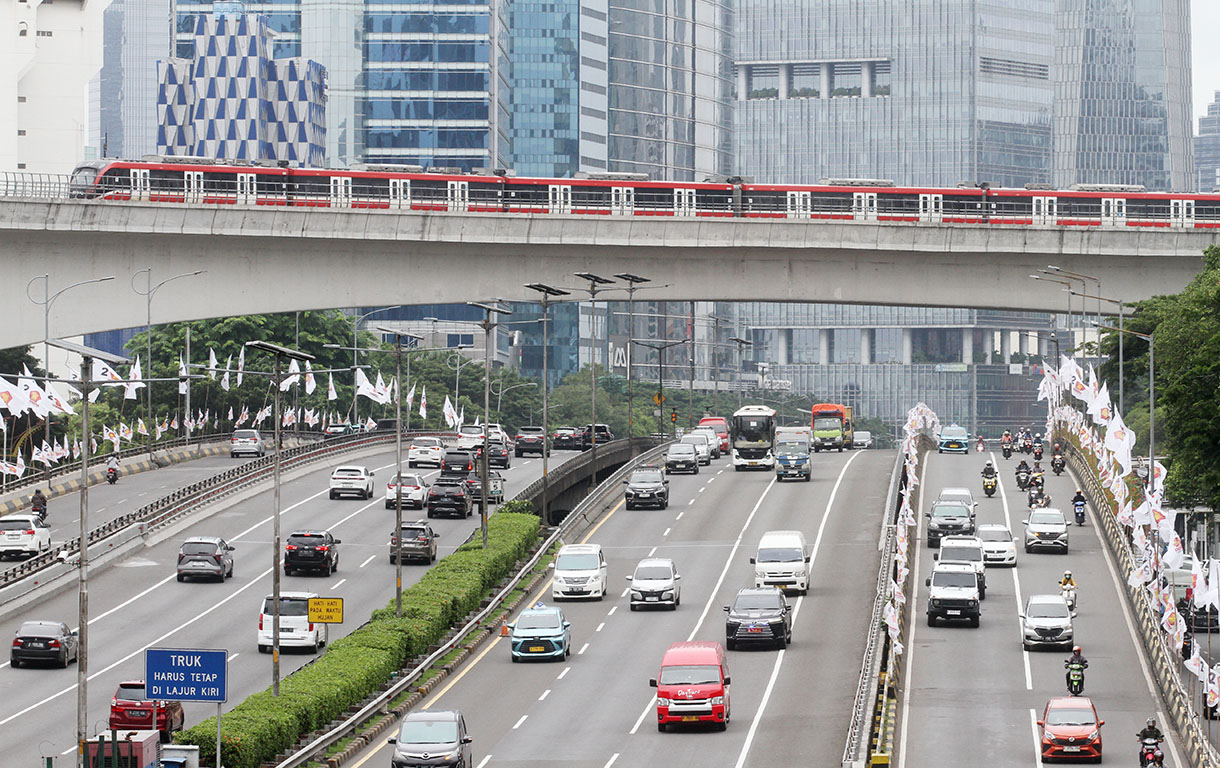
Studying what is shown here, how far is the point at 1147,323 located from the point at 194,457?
51707 mm

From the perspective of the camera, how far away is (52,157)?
193875 millimetres

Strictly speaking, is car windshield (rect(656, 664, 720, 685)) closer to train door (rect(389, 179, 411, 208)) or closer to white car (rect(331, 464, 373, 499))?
white car (rect(331, 464, 373, 499))

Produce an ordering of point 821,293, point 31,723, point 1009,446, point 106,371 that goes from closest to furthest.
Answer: point 31,723 → point 106,371 → point 821,293 → point 1009,446

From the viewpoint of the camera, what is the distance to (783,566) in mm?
59469

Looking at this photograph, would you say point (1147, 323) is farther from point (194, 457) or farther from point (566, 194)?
point (194, 457)

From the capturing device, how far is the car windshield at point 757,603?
2023 inches

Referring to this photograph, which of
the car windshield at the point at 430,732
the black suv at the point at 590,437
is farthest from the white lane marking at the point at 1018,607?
the black suv at the point at 590,437

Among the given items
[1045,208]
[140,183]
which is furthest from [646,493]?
[140,183]

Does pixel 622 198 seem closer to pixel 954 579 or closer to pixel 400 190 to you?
pixel 400 190

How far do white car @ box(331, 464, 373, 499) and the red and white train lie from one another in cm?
1230

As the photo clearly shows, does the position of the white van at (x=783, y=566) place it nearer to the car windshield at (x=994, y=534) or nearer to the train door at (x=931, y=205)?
the car windshield at (x=994, y=534)

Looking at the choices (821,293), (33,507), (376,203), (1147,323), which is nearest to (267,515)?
(33,507)

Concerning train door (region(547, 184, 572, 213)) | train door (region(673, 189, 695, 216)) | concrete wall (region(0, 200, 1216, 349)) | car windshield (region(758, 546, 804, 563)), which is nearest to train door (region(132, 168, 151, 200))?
concrete wall (region(0, 200, 1216, 349))

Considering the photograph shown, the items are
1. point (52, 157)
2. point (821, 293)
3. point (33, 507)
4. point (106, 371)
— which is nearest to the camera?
point (106, 371)
